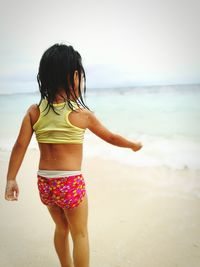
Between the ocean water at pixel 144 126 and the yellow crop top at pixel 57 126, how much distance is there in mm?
1427

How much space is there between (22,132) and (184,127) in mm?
2141

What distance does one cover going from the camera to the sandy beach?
54.4 inches

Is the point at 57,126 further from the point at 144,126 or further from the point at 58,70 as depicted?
the point at 144,126

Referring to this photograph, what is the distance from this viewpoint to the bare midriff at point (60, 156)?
3.33ft

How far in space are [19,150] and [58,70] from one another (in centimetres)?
32

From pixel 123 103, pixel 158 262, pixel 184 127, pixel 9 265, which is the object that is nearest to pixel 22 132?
pixel 9 265

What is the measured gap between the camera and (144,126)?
3.22 m

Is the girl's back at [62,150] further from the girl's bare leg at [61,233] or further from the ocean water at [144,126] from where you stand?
the ocean water at [144,126]

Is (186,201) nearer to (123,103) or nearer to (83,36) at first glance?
(83,36)

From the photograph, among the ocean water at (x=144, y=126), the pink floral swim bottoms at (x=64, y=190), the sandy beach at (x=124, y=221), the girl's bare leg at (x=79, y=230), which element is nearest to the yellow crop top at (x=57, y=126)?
the pink floral swim bottoms at (x=64, y=190)

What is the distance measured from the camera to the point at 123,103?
4.54 metres

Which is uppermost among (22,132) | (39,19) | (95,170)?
(39,19)

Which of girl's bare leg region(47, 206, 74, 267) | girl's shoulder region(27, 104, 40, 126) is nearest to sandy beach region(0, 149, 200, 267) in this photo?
girl's bare leg region(47, 206, 74, 267)

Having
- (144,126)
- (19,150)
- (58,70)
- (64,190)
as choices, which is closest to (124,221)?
(64,190)
